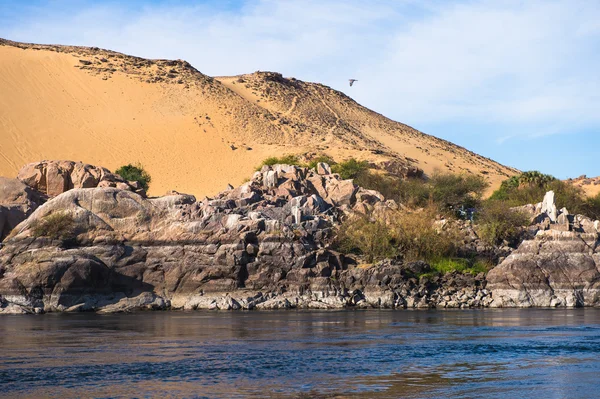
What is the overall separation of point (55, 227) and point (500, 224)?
2475 centimetres

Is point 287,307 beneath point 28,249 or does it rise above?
beneath

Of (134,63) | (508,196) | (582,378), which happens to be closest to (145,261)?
(582,378)

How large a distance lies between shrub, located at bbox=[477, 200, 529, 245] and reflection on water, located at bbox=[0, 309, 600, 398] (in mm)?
14543

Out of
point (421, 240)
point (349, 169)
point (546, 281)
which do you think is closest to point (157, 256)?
point (421, 240)

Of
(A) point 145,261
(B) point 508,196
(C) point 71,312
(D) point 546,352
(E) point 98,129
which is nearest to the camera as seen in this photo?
(D) point 546,352

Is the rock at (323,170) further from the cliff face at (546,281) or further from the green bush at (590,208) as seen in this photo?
the green bush at (590,208)

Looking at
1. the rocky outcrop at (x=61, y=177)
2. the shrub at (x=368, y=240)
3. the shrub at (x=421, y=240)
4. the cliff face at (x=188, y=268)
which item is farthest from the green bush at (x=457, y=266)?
the rocky outcrop at (x=61, y=177)

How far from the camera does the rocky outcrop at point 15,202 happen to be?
4719 centimetres

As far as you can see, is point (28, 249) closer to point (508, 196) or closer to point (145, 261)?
point (145, 261)

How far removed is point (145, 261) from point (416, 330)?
18067mm

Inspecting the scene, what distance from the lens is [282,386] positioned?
55.2 ft

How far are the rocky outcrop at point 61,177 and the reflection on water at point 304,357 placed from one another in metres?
20.5

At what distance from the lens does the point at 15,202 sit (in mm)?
49938

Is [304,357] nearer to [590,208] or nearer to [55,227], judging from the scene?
[55,227]
